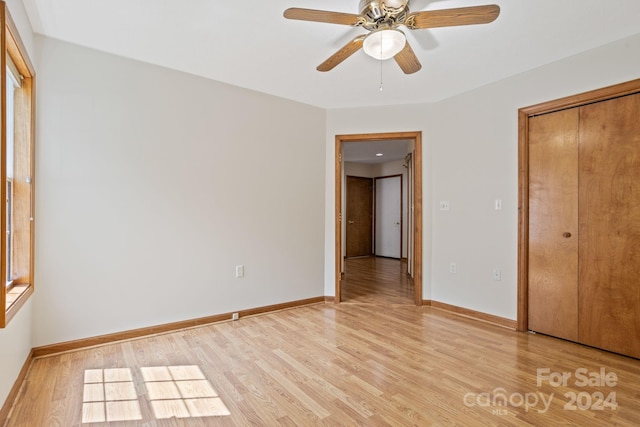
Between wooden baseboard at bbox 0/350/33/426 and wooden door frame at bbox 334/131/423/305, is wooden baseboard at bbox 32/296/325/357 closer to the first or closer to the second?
wooden baseboard at bbox 0/350/33/426

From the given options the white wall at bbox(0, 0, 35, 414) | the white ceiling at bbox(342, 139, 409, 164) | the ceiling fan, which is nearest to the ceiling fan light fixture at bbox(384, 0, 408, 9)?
the ceiling fan

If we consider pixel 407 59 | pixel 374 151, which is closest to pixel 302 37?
pixel 407 59

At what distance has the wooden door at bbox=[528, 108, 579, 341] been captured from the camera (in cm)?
269

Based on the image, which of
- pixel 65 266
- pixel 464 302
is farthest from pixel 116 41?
pixel 464 302

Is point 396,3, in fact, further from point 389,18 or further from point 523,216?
point 523,216

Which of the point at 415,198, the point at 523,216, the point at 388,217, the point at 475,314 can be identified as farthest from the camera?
the point at 388,217

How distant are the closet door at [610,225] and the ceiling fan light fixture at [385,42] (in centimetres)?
185

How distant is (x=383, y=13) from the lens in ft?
5.79

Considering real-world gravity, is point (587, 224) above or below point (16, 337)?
above

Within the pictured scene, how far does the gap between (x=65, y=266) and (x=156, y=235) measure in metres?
0.66

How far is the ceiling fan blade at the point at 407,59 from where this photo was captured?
2.00 metres

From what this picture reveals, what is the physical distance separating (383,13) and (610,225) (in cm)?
236

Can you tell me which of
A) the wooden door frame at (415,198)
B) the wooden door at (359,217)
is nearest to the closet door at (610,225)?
the wooden door frame at (415,198)

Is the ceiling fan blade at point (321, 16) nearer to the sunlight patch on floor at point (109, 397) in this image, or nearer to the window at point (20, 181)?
the window at point (20, 181)
